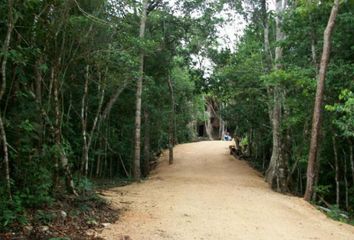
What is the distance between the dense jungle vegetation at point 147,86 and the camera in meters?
7.35

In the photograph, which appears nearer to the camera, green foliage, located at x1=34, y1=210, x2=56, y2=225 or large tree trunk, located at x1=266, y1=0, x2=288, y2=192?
green foliage, located at x1=34, y1=210, x2=56, y2=225

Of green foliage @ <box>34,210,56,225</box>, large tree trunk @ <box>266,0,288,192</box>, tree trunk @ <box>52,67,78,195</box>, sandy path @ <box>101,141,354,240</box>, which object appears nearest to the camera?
green foliage @ <box>34,210,56,225</box>

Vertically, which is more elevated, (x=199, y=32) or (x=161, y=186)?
(x=199, y=32)

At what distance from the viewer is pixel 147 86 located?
17844 millimetres

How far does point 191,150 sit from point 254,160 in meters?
5.45

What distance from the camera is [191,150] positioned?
96.0 ft

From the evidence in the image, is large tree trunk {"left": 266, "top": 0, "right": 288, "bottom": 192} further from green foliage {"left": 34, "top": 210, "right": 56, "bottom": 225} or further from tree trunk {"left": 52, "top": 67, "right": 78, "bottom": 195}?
green foliage {"left": 34, "top": 210, "right": 56, "bottom": 225}

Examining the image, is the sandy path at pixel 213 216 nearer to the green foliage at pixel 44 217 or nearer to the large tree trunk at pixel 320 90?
the green foliage at pixel 44 217

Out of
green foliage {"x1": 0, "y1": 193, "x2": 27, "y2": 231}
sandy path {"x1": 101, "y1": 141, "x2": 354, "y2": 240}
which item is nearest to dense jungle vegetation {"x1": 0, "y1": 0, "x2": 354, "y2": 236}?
green foliage {"x1": 0, "y1": 193, "x2": 27, "y2": 231}

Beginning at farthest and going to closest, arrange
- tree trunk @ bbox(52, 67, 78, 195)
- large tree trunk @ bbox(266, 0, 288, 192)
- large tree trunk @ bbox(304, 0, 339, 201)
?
large tree trunk @ bbox(266, 0, 288, 192)
large tree trunk @ bbox(304, 0, 339, 201)
tree trunk @ bbox(52, 67, 78, 195)

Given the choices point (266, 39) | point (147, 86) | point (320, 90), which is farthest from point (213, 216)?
point (147, 86)

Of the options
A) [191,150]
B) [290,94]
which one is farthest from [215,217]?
[191,150]

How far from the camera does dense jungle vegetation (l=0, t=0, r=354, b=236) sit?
735 cm

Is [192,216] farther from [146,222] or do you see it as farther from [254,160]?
[254,160]
